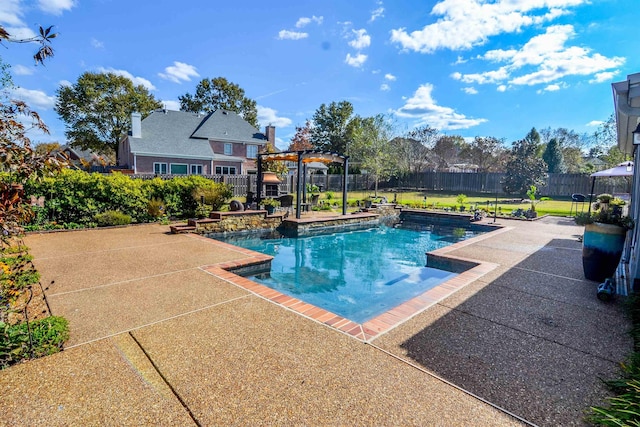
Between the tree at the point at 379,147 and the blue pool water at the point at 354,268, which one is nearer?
the blue pool water at the point at 354,268

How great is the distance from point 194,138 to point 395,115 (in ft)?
57.2

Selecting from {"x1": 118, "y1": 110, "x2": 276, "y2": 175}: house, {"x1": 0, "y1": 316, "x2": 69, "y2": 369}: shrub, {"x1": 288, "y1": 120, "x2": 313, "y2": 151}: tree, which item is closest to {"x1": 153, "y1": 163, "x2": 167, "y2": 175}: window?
{"x1": 118, "y1": 110, "x2": 276, "y2": 175}: house

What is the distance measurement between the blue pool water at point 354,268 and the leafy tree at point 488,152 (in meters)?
24.1

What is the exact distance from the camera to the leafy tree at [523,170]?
74.5ft

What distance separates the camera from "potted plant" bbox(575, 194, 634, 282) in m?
4.87

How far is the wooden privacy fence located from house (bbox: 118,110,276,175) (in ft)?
16.1

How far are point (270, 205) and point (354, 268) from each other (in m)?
5.75

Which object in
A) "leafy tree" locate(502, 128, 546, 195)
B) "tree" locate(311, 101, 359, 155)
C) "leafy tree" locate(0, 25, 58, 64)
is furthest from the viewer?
"tree" locate(311, 101, 359, 155)

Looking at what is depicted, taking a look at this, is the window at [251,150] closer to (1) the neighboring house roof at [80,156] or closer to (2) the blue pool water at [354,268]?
(1) the neighboring house roof at [80,156]

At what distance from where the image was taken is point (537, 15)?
33.3 feet

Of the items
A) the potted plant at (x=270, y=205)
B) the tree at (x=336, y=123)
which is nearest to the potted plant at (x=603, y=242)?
the potted plant at (x=270, y=205)

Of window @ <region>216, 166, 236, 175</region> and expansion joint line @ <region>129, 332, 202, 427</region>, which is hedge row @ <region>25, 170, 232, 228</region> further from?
window @ <region>216, 166, 236, 175</region>

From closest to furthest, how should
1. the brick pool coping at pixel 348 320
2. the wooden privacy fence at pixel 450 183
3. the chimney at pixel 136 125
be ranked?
the brick pool coping at pixel 348 320 → the wooden privacy fence at pixel 450 183 → the chimney at pixel 136 125

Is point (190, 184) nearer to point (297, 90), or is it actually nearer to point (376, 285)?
point (376, 285)
